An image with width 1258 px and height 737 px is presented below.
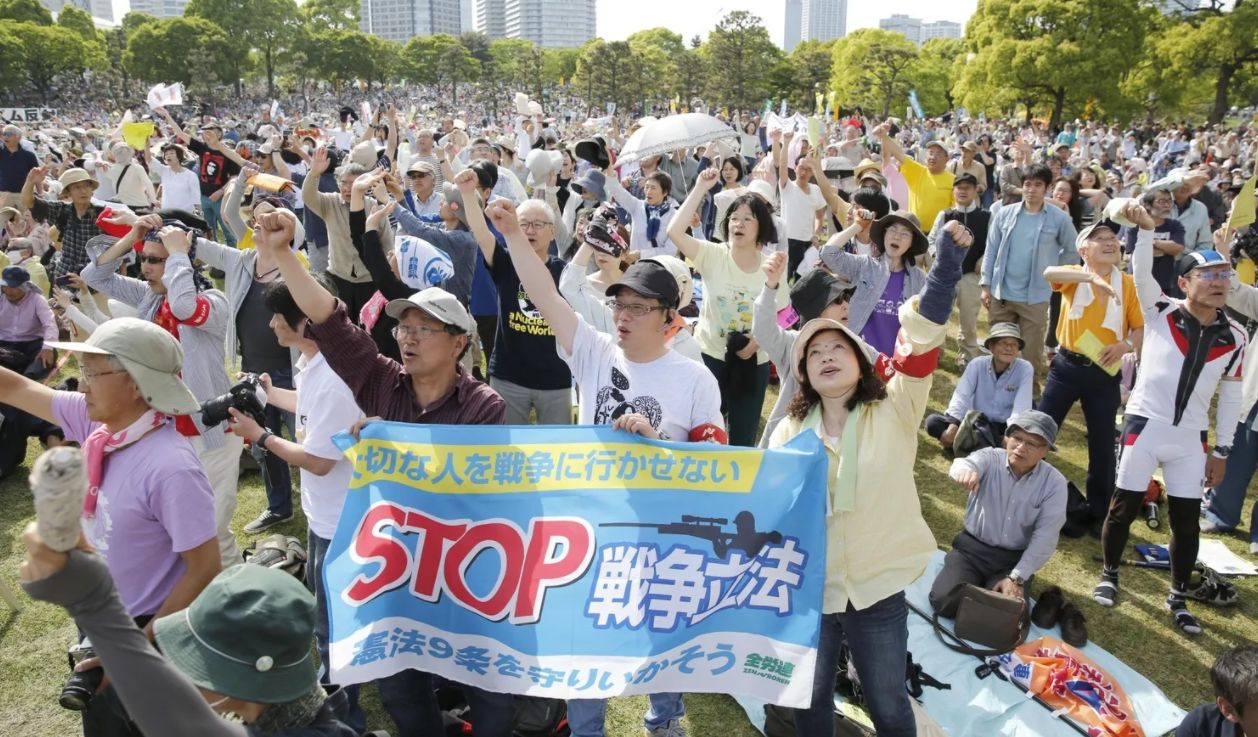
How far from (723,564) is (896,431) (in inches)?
32.3

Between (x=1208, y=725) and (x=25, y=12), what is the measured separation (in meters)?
102

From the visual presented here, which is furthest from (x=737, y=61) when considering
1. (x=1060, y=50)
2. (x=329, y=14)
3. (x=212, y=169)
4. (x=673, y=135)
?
(x=329, y=14)

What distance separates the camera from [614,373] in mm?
3639

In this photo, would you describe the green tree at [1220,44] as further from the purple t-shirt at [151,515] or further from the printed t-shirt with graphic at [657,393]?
the purple t-shirt at [151,515]

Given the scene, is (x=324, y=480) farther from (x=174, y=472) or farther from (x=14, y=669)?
(x=14, y=669)

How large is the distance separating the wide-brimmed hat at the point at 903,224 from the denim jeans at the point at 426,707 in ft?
14.8

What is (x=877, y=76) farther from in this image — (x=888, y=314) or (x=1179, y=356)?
(x=1179, y=356)

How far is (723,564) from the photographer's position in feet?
10.4

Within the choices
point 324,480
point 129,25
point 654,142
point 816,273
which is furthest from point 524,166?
point 129,25

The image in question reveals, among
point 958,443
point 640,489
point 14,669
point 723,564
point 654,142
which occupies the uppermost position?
point 654,142

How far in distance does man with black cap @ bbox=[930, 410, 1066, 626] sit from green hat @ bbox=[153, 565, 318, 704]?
4.20 metres

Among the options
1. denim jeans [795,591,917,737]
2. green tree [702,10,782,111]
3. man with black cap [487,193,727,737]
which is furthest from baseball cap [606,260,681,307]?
green tree [702,10,782,111]

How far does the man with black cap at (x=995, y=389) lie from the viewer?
6.70 metres

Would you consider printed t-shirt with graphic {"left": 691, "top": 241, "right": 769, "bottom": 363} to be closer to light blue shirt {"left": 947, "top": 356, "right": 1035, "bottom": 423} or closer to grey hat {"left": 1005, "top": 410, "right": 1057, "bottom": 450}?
grey hat {"left": 1005, "top": 410, "right": 1057, "bottom": 450}
